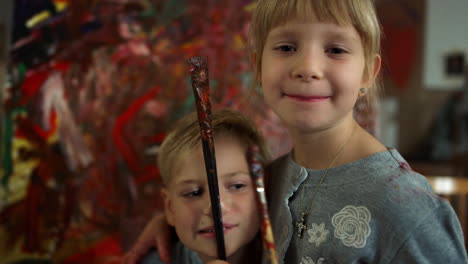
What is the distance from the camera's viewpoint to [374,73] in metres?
0.77

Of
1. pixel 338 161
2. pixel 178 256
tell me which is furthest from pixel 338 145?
pixel 178 256

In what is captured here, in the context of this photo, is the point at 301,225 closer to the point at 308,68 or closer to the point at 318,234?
the point at 318,234

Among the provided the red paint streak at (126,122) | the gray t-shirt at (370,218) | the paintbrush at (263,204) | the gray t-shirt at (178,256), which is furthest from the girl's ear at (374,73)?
the red paint streak at (126,122)

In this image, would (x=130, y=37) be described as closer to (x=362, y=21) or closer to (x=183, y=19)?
(x=183, y=19)

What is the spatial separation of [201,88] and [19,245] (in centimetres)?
103

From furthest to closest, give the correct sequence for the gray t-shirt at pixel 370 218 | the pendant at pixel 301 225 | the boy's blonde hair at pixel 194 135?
the boy's blonde hair at pixel 194 135 < the pendant at pixel 301 225 < the gray t-shirt at pixel 370 218

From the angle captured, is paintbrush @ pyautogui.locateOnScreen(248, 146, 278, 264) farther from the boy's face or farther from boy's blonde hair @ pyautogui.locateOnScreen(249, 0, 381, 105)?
boy's blonde hair @ pyautogui.locateOnScreen(249, 0, 381, 105)

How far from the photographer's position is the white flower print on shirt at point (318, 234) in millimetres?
675

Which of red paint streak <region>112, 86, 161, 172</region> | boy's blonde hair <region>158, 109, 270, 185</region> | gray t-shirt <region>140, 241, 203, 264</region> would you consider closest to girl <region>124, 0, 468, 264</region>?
boy's blonde hair <region>158, 109, 270, 185</region>

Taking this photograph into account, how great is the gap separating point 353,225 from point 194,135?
32 cm

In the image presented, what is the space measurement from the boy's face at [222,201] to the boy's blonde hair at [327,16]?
0.64 ft

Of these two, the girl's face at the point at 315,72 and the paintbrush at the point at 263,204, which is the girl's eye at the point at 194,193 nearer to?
the paintbrush at the point at 263,204

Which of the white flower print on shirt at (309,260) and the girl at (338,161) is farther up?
the girl at (338,161)

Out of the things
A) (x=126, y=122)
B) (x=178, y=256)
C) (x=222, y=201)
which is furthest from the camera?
(x=126, y=122)
